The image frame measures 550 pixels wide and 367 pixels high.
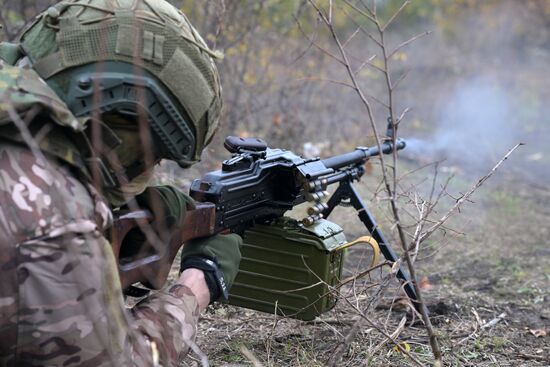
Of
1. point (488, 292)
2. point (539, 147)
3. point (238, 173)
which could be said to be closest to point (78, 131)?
point (238, 173)

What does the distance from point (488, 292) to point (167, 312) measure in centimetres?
302

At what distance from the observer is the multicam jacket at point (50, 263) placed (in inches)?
75.2

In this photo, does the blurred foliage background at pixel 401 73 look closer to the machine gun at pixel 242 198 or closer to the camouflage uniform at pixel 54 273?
the machine gun at pixel 242 198

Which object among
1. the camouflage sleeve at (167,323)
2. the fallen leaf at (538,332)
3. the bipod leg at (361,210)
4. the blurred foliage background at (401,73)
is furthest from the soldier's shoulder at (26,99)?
the fallen leaf at (538,332)

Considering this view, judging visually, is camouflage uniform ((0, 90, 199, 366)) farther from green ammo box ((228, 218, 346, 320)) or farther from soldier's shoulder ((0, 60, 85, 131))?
green ammo box ((228, 218, 346, 320))

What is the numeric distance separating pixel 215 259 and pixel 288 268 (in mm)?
874

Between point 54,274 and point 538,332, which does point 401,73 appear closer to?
point 538,332

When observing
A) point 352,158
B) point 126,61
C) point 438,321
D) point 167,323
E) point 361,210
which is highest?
point 126,61

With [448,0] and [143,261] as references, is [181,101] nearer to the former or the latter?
[143,261]

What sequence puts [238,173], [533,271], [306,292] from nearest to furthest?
[238,173] < [306,292] < [533,271]

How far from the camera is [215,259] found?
9.18 feet

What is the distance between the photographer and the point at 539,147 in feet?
42.1

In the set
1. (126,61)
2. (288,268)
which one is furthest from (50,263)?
(288,268)

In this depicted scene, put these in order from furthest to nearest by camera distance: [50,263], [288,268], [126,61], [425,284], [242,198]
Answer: [425,284], [288,268], [242,198], [126,61], [50,263]
